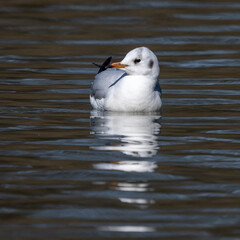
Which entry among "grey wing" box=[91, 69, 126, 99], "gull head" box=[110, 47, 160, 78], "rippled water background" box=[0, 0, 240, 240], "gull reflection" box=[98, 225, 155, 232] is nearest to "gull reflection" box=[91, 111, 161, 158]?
"rippled water background" box=[0, 0, 240, 240]

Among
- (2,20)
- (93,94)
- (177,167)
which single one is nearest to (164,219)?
(177,167)

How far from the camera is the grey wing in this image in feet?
38.8

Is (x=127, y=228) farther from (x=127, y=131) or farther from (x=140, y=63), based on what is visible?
(x=140, y=63)

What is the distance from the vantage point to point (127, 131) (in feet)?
33.6

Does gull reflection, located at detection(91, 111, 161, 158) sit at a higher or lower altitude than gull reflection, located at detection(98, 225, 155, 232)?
higher

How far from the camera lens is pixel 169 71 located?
15.0 metres

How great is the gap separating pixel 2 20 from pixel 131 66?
9877 mm

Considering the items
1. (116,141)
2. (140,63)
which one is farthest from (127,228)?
(140,63)

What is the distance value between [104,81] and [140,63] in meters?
0.68

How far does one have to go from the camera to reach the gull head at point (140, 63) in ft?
37.7

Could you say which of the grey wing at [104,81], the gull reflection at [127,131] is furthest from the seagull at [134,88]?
the gull reflection at [127,131]

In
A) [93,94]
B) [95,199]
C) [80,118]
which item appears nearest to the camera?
[95,199]

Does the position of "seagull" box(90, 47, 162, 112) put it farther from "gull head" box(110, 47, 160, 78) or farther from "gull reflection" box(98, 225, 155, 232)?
"gull reflection" box(98, 225, 155, 232)

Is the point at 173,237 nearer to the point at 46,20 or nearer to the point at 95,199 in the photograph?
the point at 95,199
